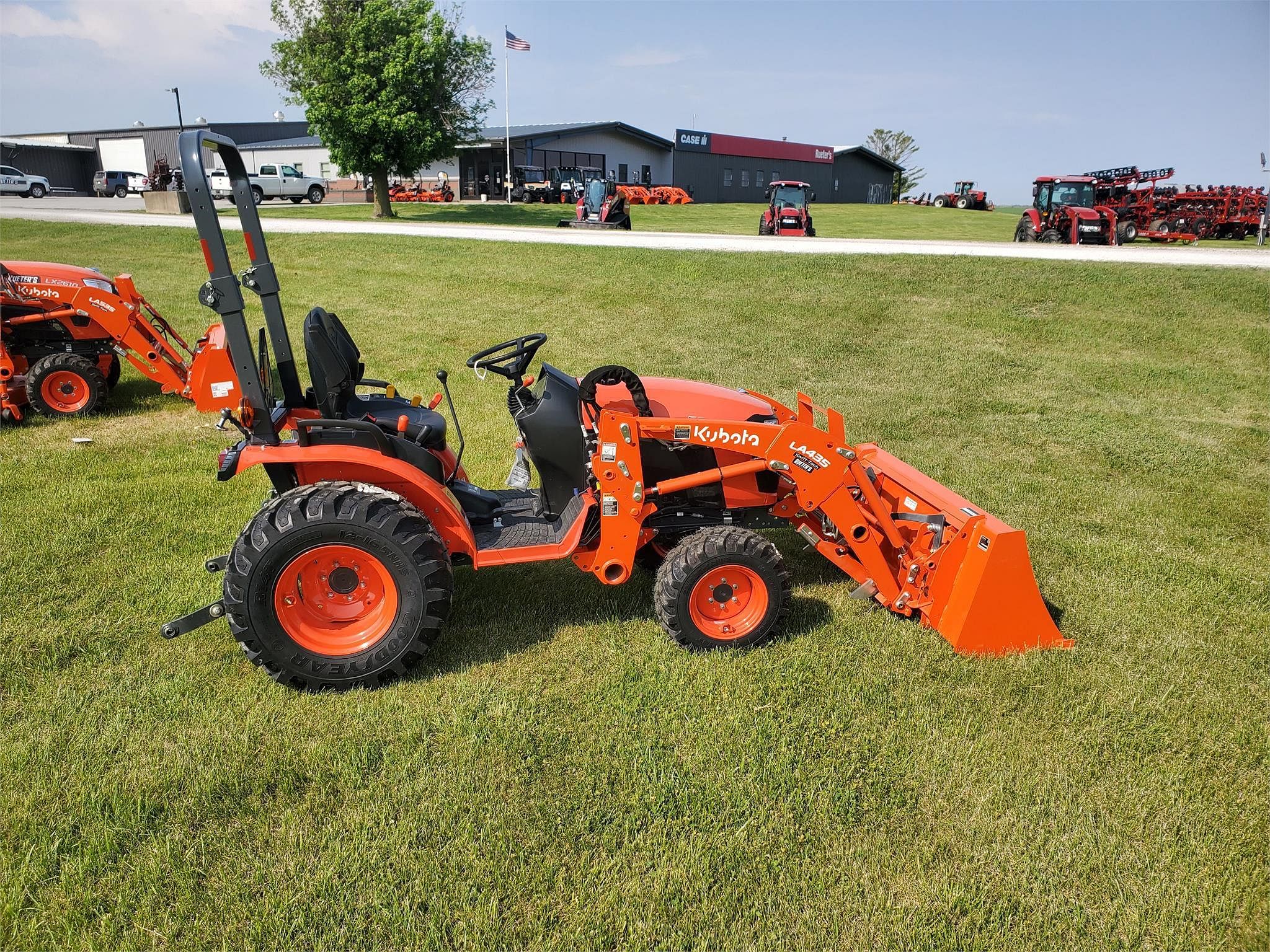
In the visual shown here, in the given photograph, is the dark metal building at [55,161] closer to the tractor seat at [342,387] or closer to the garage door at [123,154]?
the garage door at [123,154]

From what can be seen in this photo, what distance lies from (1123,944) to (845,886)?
86 centimetres

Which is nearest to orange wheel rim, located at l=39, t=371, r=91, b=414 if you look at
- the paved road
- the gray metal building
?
the paved road

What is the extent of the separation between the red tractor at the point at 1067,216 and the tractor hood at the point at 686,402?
20.4m

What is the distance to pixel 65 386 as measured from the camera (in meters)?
7.95

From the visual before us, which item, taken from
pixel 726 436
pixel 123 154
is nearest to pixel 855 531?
pixel 726 436

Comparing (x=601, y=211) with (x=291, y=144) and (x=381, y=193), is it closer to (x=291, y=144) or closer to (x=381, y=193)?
(x=381, y=193)

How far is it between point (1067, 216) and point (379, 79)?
22.0 metres

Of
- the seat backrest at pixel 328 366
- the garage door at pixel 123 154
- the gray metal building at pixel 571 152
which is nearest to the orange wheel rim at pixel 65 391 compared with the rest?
the seat backrest at pixel 328 366

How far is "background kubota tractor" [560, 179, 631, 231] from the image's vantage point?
2505 centimetres

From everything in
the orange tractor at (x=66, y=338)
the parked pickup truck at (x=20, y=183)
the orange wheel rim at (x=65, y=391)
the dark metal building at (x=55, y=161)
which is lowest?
the orange wheel rim at (x=65, y=391)

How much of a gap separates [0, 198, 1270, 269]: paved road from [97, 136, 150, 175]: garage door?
3836 centimetres

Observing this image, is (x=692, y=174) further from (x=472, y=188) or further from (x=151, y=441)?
(x=151, y=441)

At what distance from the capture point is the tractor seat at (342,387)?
3807 mm

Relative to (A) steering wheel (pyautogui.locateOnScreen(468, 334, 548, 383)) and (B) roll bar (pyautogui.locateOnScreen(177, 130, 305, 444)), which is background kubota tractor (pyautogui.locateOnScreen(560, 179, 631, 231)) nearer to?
(A) steering wheel (pyautogui.locateOnScreen(468, 334, 548, 383))
